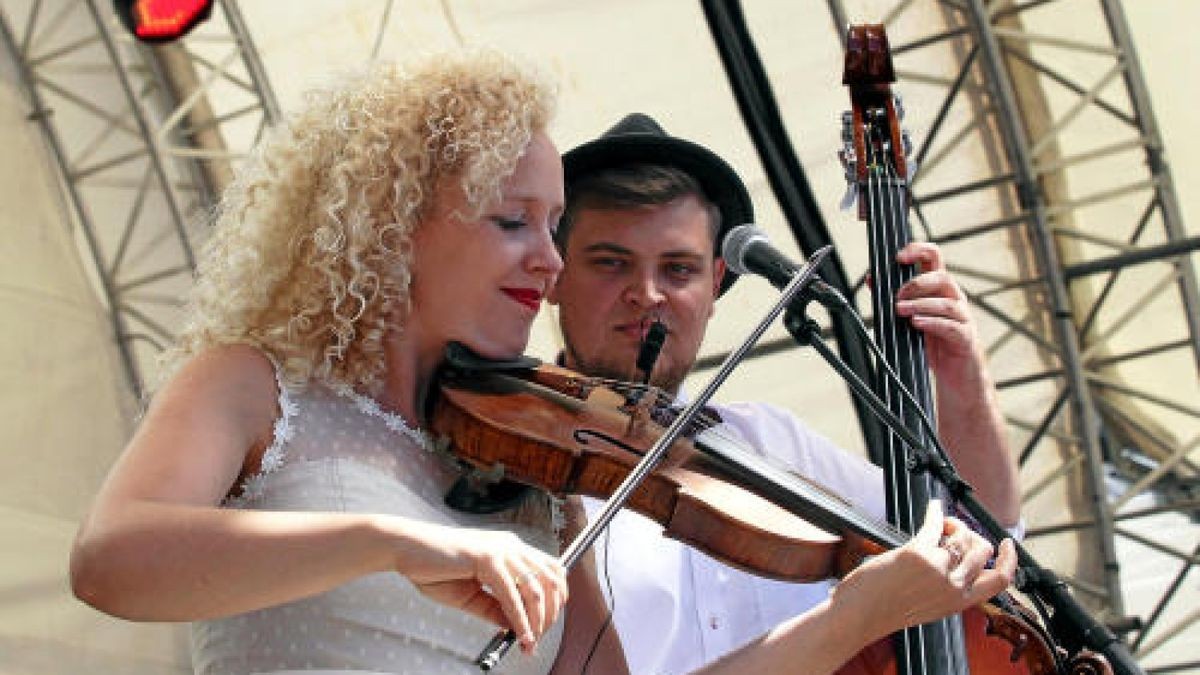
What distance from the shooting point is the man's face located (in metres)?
3.19

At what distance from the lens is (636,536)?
321 cm

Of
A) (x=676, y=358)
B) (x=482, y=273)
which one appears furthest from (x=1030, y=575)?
(x=676, y=358)

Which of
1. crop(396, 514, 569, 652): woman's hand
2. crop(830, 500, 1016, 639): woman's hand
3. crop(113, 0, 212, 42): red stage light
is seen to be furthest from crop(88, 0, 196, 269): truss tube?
crop(396, 514, 569, 652): woman's hand

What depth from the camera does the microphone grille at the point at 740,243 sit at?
2611 mm

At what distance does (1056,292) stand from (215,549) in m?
5.61

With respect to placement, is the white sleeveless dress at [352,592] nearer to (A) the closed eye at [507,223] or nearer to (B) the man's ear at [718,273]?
(A) the closed eye at [507,223]

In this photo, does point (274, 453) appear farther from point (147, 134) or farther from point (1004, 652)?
point (147, 134)

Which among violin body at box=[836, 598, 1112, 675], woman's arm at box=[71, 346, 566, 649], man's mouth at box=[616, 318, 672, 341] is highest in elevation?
woman's arm at box=[71, 346, 566, 649]

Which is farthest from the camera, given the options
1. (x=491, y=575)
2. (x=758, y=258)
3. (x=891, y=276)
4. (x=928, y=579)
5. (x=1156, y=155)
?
(x=1156, y=155)

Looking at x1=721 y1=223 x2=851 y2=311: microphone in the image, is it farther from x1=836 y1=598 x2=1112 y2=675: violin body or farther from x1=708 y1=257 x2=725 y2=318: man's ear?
x1=708 y1=257 x2=725 y2=318: man's ear

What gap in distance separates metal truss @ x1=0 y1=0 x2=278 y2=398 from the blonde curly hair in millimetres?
4637

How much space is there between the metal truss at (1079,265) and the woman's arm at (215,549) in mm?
5144

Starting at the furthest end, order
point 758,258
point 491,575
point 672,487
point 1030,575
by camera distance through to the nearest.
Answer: point 758,258 → point 672,487 → point 1030,575 → point 491,575

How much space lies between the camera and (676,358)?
3.18m
